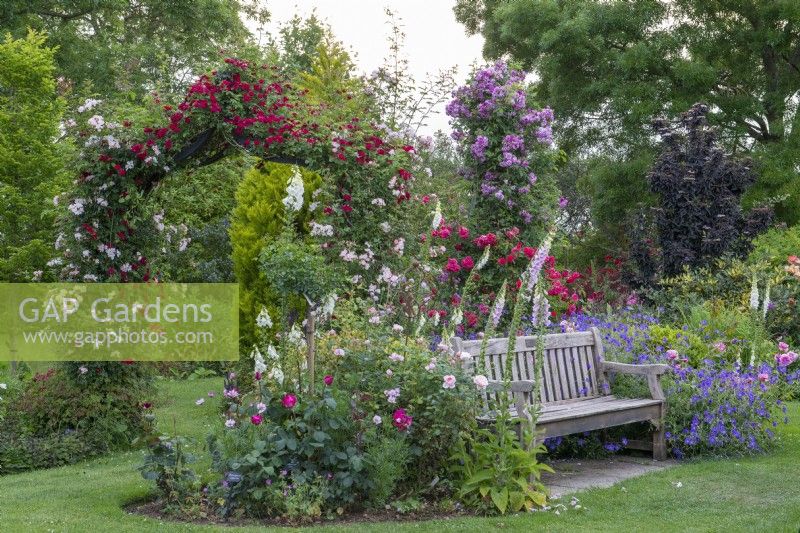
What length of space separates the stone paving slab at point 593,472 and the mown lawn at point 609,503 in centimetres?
16

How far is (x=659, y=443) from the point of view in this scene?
663 centimetres

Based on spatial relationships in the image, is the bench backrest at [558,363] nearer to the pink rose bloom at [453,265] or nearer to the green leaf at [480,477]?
the green leaf at [480,477]

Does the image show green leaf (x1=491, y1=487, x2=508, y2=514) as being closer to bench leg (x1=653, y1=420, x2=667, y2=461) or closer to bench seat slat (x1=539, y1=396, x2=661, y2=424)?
bench seat slat (x1=539, y1=396, x2=661, y2=424)

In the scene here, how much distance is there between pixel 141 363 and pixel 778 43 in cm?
1277

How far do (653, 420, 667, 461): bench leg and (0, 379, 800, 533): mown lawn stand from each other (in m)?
0.33

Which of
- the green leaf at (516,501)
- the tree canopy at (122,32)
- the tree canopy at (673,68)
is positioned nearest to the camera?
the green leaf at (516,501)

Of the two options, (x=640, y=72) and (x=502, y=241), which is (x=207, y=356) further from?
(x=640, y=72)

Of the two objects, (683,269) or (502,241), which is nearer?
(502,241)

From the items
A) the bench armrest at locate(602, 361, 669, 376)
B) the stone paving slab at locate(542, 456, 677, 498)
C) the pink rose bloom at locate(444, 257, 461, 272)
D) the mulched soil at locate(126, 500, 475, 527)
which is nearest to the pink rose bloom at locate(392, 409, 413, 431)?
the mulched soil at locate(126, 500, 475, 527)

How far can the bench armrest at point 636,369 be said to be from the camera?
661 cm

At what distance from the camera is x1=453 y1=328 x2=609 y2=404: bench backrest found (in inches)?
249

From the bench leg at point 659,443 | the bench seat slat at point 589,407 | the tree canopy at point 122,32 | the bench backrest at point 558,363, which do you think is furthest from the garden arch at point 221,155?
the tree canopy at point 122,32

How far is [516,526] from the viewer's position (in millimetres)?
4859

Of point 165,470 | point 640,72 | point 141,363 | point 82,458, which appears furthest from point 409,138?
point 640,72
